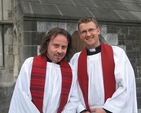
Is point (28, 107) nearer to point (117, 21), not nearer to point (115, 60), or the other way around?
point (115, 60)

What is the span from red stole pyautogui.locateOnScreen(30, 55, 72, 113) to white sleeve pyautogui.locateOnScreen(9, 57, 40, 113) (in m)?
0.05

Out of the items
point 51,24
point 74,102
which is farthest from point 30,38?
point 74,102

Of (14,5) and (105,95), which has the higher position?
(14,5)

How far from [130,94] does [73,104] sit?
0.59m

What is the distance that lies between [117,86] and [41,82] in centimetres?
76

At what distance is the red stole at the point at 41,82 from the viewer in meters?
2.09

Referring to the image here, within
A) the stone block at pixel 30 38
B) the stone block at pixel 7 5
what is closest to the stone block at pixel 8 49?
the stone block at pixel 7 5

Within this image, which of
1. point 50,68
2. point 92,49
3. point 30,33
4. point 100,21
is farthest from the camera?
point 100,21

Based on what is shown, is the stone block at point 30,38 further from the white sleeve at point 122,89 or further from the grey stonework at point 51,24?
the white sleeve at point 122,89

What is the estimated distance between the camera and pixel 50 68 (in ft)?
7.18

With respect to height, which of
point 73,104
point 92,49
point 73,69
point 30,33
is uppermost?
point 30,33

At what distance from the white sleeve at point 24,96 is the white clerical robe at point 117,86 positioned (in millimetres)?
538

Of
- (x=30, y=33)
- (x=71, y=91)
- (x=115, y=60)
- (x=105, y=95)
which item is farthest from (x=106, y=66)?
(x=30, y=33)

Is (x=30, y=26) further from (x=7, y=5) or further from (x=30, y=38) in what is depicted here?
(x=7, y=5)
